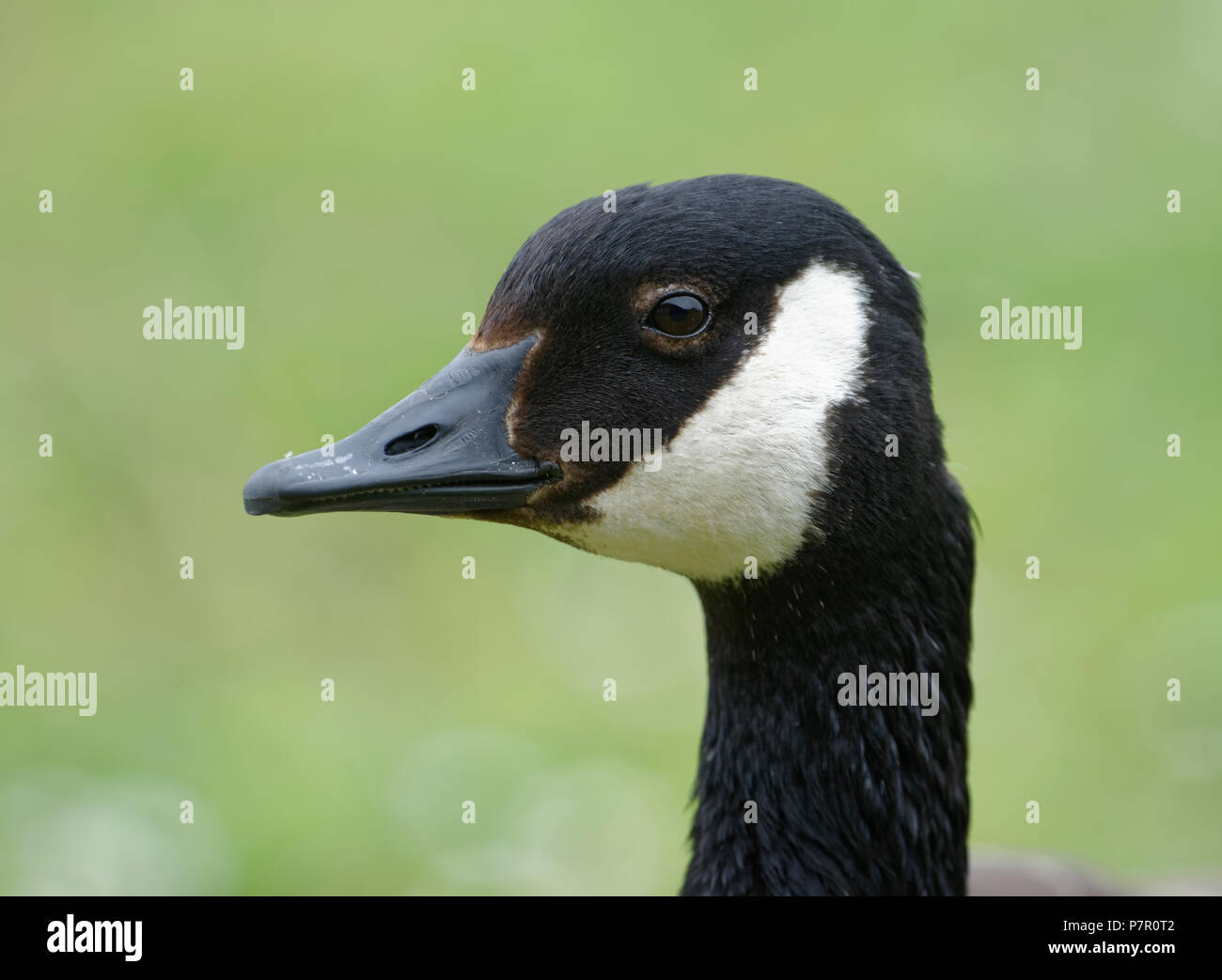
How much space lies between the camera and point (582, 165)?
9.05 meters

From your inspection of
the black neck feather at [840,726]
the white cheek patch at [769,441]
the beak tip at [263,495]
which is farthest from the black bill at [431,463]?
the black neck feather at [840,726]

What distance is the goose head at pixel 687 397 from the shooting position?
301 centimetres

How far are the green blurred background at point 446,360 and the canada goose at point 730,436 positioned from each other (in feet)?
8.42

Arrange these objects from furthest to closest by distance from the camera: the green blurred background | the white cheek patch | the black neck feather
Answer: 1. the green blurred background
2. the black neck feather
3. the white cheek patch

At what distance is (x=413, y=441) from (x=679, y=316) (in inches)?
25.4

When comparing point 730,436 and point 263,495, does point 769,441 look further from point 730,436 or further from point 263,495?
A: point 263,495

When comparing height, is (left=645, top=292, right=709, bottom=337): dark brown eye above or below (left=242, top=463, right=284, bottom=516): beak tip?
above

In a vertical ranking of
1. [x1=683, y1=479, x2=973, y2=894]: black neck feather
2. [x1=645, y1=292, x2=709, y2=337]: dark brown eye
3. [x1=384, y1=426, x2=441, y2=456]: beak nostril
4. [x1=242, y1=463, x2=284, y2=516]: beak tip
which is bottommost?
[x1=683, y1=479, x2=973, y2=894]: black neck feather

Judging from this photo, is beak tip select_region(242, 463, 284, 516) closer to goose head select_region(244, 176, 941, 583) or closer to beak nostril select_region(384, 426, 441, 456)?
goose head select_region(244, 176, 941, 583)

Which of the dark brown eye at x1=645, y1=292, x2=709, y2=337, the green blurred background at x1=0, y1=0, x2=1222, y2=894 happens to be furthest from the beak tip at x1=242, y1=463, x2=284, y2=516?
the green blurred background at x1=0, y1=0, x2=1222, y2=894

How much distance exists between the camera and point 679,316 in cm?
305

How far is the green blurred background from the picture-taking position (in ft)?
20.0

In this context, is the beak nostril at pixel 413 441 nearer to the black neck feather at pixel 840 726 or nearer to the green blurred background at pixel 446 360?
the black neck feather at pixel 840 726

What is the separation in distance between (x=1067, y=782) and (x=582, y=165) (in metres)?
4.93
